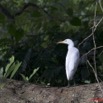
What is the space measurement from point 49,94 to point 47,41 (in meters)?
3.60

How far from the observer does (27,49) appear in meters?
8.64

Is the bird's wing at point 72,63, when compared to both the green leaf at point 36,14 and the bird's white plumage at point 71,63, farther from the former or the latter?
the green leaf at point 36,14

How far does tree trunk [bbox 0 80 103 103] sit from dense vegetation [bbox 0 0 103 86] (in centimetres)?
186

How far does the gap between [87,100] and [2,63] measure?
346 cm

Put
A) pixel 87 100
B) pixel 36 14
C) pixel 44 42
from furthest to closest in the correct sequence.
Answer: pixel 44 42
pixel 36 14
pixel 87 100

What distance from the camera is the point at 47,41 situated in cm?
878

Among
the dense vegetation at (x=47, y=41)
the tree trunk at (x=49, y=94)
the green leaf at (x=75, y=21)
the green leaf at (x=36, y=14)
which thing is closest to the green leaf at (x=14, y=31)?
the dense vegetation at (x=47, y=41)

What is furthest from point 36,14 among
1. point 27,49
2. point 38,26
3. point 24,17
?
point 27,49

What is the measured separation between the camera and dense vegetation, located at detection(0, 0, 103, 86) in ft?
24.6

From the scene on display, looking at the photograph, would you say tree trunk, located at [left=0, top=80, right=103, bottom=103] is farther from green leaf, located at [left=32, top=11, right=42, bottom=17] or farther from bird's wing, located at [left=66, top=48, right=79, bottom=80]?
green leaf, located at [left=32, top=11, right=42, bottom=17]

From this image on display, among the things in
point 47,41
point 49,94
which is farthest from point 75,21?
point 49,94

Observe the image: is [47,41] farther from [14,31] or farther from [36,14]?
[14,31]

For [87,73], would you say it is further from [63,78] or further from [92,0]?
[92,0]

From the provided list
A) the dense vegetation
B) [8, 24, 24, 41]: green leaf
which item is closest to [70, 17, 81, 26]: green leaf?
the dense vegetation
